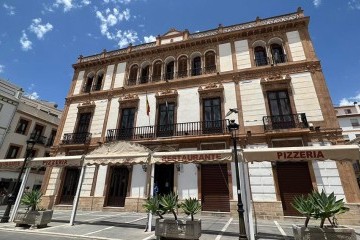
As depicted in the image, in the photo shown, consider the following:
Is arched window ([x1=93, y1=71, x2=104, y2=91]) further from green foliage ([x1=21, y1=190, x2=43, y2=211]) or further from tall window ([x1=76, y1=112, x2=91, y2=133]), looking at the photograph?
green foliage ([x1=21, y1=190, x2=43, y2=211])

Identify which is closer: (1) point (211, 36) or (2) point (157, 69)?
(1) point (211, 36)

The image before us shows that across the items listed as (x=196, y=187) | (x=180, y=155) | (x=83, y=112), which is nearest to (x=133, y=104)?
(x=83, y=112)

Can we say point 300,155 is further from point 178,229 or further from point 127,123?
point 127,123

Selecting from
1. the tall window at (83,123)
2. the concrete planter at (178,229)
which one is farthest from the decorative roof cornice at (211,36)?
the concrete planter at (178,229)

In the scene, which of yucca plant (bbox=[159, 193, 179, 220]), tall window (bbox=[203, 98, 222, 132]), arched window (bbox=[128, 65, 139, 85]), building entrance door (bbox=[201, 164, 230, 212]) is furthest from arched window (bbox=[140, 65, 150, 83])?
yucca plant (bbox=[159, 193, 179, 220])

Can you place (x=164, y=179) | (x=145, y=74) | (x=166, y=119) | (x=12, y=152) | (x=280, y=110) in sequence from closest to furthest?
1. (x=280, y=110)
2. (x=164, y=179)
3. (x=166, y=119)
4. (x=145, y=74)
5. (x=12, y=152)

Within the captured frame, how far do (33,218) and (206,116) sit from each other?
11541 mm

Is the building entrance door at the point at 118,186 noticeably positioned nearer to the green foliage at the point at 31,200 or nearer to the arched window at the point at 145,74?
the green foliage at the point at 31,200

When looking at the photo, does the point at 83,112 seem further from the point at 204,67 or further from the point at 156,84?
the point at 204,67

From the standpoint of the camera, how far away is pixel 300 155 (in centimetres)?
759

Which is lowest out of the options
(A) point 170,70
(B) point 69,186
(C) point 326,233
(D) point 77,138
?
(C) point 326,233

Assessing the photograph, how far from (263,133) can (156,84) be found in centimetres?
944

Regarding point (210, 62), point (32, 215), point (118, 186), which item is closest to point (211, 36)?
point (210, 62)

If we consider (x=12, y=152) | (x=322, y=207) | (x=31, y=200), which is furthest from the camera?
(x=12, y=152)
